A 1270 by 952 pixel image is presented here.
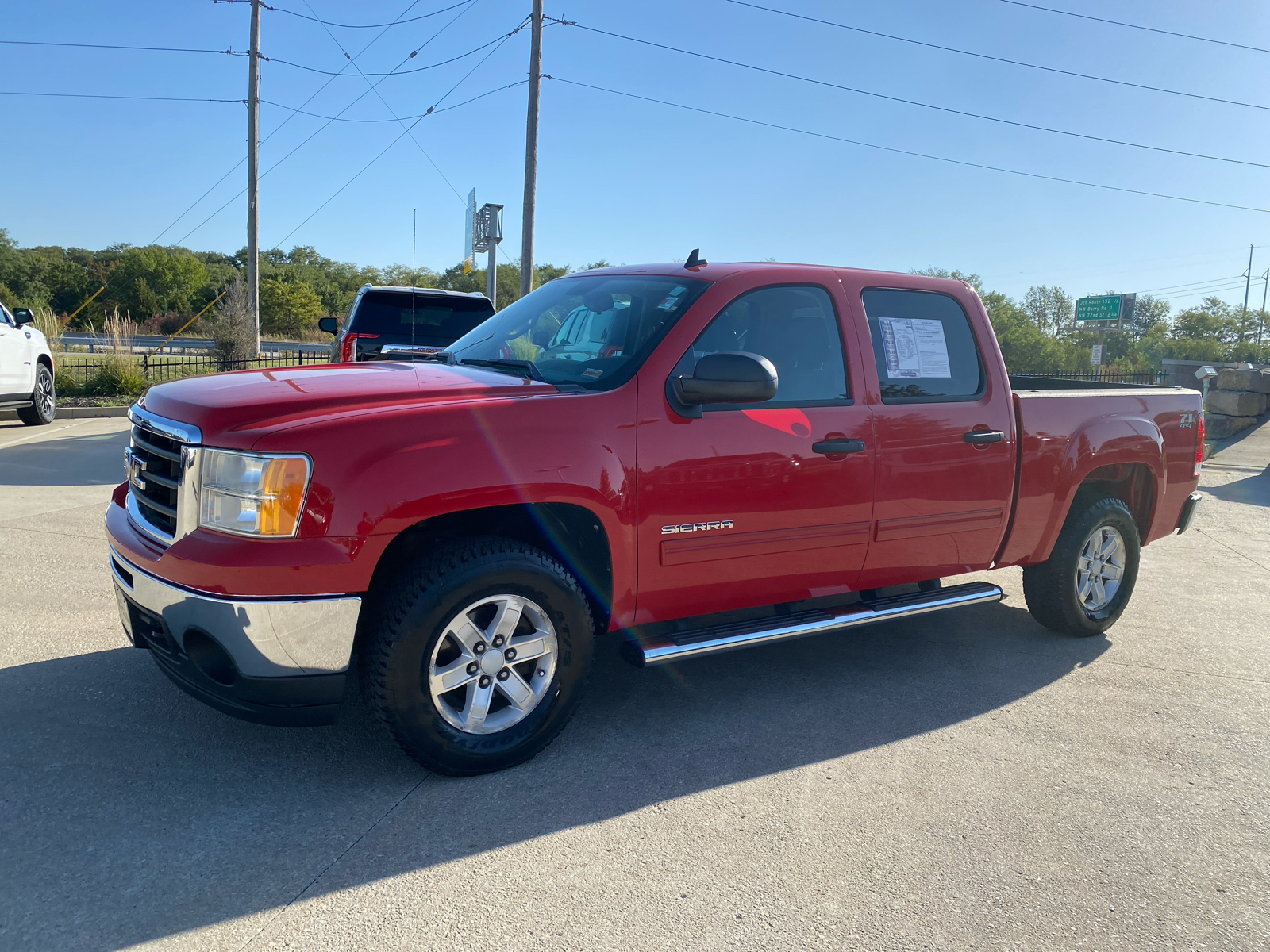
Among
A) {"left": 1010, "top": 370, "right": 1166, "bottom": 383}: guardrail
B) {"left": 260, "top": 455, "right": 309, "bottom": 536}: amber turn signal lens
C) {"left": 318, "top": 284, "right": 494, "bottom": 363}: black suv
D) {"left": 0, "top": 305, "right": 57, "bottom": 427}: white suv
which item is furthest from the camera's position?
{"left": 1010, "top": 370, "right": 1166, "bottom": 383}: guardrail

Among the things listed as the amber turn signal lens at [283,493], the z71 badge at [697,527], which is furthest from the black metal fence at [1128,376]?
the amber turn signal lens at [283,493]

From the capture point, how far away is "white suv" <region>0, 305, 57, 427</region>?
452 inches

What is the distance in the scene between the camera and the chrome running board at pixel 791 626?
3.70m

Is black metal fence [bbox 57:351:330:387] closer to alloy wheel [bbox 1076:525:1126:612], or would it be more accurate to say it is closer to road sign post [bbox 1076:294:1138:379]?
alloy wheel [bbox 1076:525:1126:612]

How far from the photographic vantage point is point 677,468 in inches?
145

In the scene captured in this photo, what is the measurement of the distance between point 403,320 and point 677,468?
7.17 metres

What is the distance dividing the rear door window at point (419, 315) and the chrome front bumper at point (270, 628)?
704 cm

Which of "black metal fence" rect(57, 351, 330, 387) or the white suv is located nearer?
the white suv

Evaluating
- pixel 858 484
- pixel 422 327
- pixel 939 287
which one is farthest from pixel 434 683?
pixel 422 327

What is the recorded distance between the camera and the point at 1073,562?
5.21 m

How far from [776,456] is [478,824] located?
6.05 feet

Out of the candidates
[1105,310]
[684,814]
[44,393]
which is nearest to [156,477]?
[684,814]

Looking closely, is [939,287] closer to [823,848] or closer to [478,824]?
[823,848]

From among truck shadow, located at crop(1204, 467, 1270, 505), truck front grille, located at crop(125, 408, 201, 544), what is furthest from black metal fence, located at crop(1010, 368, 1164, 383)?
truck front grille, located at crop(125, 408, 201, 544)
